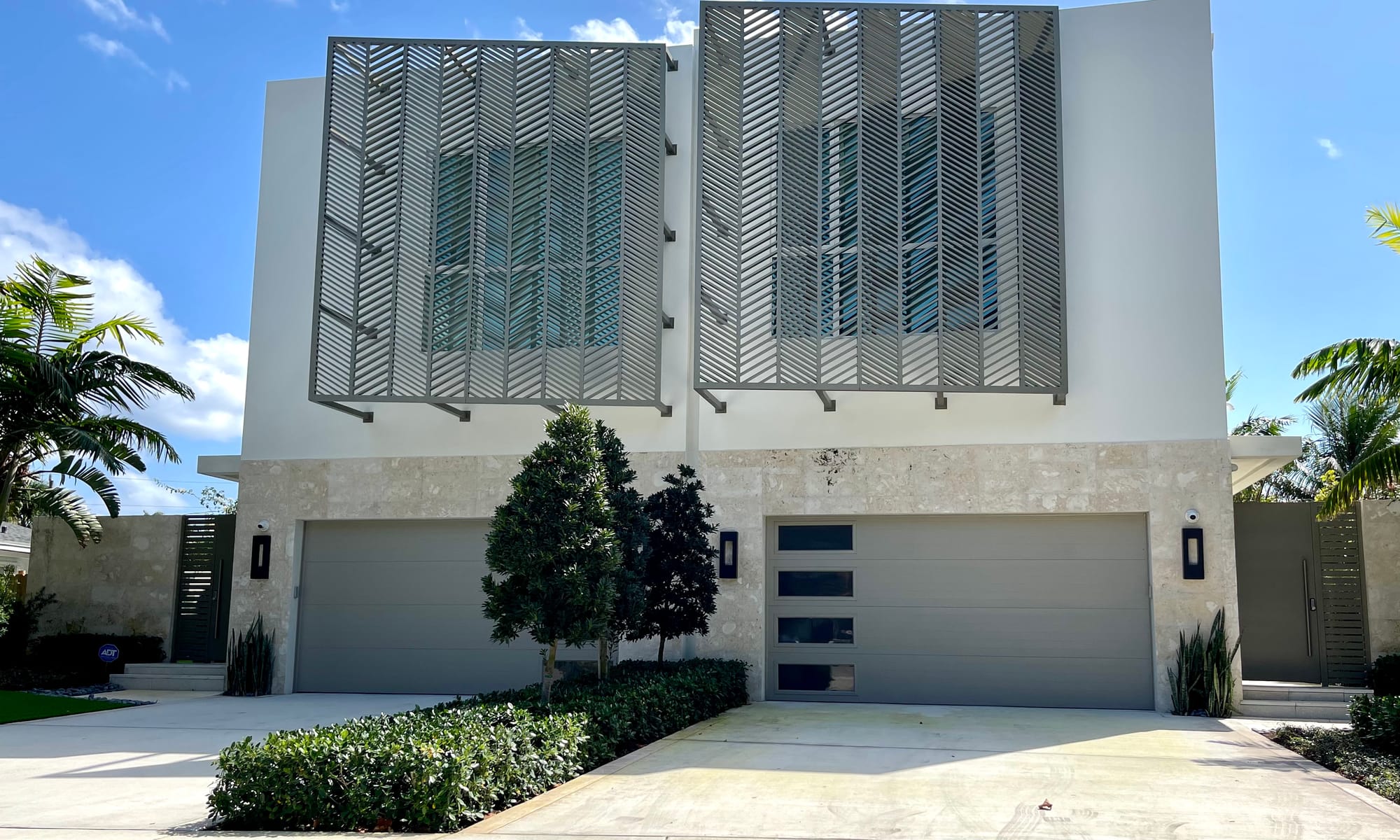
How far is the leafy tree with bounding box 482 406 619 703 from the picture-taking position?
8484mm

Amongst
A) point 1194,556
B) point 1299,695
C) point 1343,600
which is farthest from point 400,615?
point 1343,600

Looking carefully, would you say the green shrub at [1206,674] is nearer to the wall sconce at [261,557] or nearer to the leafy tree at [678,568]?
the leafy tree at [678,568]

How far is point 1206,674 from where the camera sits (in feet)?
36.0

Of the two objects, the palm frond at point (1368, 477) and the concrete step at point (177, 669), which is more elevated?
the palm frond at point (1368, 477)

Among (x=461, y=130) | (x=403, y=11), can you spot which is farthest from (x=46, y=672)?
Result: (x=403, y=11)

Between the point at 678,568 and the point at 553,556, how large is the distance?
243 centimetres

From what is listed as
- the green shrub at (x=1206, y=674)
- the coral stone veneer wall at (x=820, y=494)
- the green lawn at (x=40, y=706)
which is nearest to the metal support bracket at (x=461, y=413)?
the coral stone veneer wall at (x=820, y=494)

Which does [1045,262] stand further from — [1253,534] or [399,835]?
[399,835]

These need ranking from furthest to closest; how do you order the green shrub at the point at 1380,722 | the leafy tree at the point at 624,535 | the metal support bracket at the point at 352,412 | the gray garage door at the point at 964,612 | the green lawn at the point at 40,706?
the metal support bracket at the point at 352,412 < the gray garage door at the point at 964,612 < the green lawn at the point at 40,706 < the leafy tree at the point at 624,535 < the green shrub at the point at 1380,722

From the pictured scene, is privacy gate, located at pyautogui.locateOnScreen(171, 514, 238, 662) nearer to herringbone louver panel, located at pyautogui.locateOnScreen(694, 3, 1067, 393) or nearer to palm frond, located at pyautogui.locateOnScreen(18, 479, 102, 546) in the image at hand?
palm frond, located at pyautogui.locateOnScreen(18, 479, 102, 546)

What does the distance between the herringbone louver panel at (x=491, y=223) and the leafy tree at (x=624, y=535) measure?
252 cm

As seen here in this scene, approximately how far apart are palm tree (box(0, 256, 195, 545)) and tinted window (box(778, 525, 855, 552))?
25.4ft

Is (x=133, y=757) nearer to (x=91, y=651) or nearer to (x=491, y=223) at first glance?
(x=91, y=651)

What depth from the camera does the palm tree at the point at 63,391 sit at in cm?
1287
